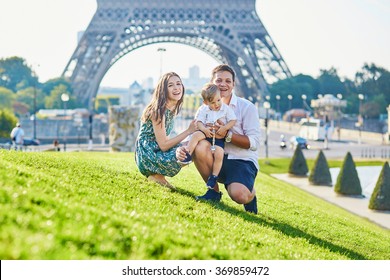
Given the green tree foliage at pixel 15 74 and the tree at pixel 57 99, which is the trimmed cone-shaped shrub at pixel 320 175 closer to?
the tree at pixel 57 99

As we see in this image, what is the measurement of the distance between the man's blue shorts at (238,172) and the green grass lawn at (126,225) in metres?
0.28

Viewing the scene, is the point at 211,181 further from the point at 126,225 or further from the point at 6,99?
the point at 6,99

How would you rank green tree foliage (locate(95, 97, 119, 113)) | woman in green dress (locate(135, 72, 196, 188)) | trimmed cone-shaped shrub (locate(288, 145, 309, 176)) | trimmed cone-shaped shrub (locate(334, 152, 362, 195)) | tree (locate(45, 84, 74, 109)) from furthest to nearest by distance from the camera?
green tree foliage (locate(95, 97, 119, 113)) < tree (locate(45, 84, 74, 109)) < trimmed cone-shaped shrub (locate(288, 145, 309, 176)) < trimmed cone-shaped shrub (locate(334, 152, 362, 195)) < woman in green dress (locate(135, 72, 196, 188))

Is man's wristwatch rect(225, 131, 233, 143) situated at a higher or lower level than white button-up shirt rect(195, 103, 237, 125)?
lower

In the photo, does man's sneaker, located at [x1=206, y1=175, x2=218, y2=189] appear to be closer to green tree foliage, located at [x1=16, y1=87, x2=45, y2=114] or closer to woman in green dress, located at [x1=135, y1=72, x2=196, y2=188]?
woman in green dress, located at [x1=135, y1=72, x2=196, y2=188]

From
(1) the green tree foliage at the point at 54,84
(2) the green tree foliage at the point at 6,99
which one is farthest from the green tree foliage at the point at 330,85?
(2) the green tree foliage at the point at 6,99

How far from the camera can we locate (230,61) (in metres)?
59.0

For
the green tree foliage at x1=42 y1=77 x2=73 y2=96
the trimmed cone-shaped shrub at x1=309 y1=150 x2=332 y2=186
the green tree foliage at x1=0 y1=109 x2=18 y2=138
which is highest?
the green tree foliage at x1=42 y1=77 x2=73 y2=96

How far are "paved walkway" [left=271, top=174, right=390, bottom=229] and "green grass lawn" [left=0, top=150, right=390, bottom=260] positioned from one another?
6082 mm

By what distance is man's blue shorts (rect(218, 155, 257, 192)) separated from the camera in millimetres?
6672

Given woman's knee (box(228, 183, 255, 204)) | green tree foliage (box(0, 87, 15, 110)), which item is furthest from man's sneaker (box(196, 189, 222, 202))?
green tree foliage (box(0, 87, 15, 110))

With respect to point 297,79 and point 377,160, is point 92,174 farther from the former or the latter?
point 297,79
